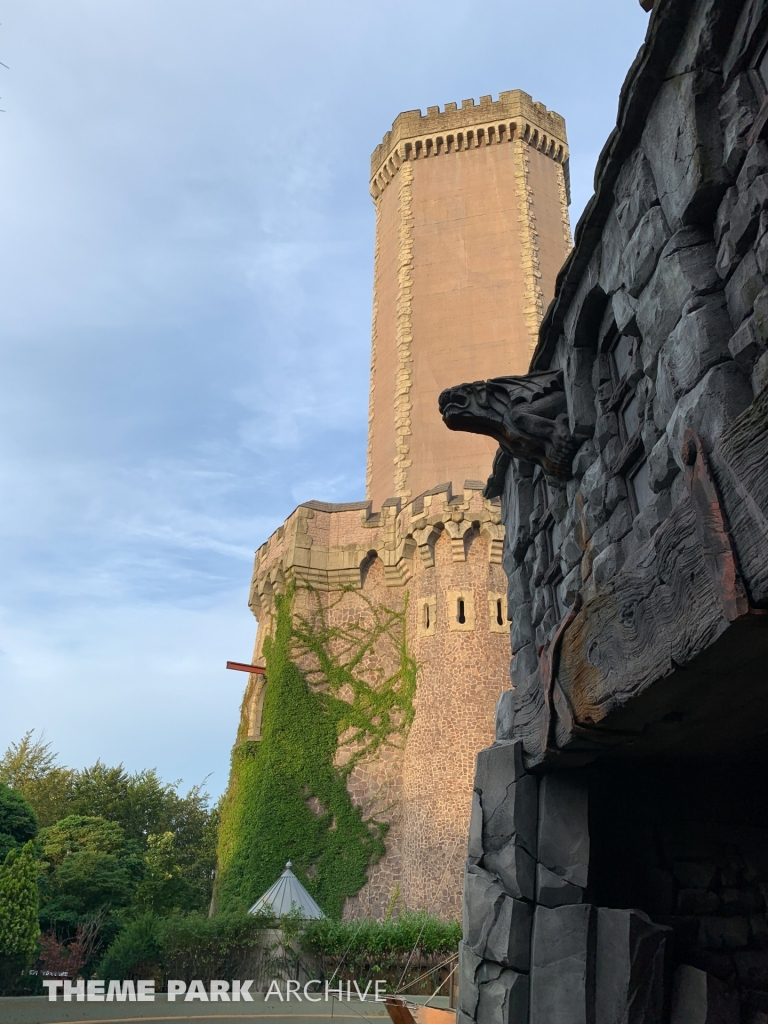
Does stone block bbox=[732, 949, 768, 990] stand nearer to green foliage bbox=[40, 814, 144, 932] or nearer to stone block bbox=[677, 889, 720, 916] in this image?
stone block bbox=[677, 889, 720, 916]

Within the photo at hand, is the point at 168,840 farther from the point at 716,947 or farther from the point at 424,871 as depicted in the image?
the point at 716,947

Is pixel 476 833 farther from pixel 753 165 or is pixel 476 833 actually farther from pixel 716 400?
pixel 753 165

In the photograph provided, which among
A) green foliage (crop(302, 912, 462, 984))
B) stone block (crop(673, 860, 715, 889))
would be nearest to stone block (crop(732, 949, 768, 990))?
stone block (crop(673, 860, 715, 889))

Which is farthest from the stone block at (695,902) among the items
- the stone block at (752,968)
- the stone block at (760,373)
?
the stone block at (760,373)

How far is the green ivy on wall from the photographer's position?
701 inches

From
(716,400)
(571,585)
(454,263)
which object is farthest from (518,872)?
(454,263)

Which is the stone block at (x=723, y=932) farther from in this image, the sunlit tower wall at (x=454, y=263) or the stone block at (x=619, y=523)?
the sunlit tower wall at (x=454, y=263)

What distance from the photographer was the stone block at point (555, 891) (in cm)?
514

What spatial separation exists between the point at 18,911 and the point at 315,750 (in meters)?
6.72

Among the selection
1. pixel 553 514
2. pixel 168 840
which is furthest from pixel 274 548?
pixel 553 514

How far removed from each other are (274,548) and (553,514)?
654 inches

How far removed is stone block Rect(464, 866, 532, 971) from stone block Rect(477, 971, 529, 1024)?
79 mm

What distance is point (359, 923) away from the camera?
15.1 m

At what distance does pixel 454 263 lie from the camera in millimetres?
24969
